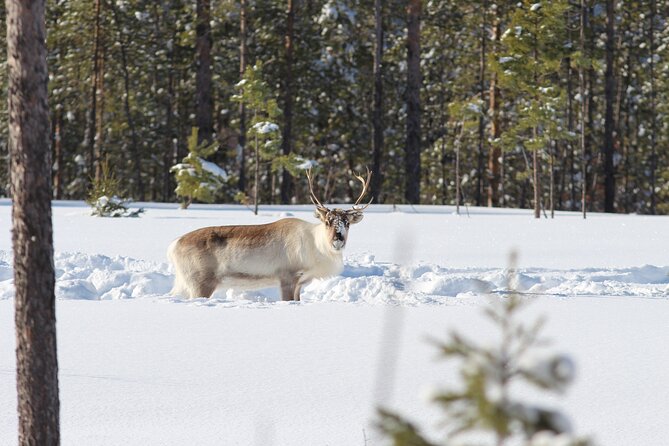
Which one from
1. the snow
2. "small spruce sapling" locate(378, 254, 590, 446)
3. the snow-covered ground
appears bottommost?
the snow-covered ground

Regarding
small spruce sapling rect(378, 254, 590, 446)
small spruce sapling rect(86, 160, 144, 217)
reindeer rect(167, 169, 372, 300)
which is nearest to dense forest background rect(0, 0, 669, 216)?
small spruce sapling rect(86, 160, 144, 217)

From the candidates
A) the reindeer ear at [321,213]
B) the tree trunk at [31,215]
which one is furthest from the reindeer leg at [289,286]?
the tree trunk at [31,215]

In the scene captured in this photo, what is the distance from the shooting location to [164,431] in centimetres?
498

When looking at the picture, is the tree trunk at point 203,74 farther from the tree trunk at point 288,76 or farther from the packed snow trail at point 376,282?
the packed snow trail at point 376,282

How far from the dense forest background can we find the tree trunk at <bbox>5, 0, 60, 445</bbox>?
16356 mm

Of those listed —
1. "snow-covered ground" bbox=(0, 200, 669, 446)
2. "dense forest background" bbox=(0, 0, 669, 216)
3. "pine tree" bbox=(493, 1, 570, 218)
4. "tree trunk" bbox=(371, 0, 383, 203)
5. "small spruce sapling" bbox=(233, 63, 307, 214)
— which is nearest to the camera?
"snow-covered ground" bbox=(0, 200, 669, 446)

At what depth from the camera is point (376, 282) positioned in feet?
35.6

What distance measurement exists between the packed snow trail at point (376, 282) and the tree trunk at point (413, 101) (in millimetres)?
15961

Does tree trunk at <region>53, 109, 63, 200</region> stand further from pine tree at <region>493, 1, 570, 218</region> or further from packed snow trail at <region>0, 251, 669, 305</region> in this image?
packed snow trail at <region>0, 251, 669, 305</region>

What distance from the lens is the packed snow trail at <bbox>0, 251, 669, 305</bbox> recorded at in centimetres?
1026

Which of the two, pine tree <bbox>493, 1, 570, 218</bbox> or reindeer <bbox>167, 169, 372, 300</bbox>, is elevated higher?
pine tree <bbox>493, 1, 570, 218</bbox>

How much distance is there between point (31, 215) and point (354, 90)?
34.0 m

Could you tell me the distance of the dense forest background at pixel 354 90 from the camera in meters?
28.0

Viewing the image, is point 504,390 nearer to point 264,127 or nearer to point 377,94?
point 264,127
